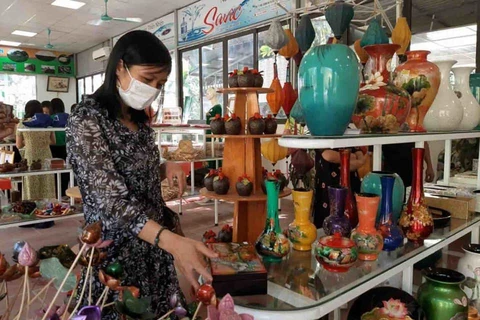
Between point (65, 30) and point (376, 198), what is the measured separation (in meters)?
9.59

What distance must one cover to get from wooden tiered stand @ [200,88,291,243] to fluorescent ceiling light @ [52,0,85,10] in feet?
18.1

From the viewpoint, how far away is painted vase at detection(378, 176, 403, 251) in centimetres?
118

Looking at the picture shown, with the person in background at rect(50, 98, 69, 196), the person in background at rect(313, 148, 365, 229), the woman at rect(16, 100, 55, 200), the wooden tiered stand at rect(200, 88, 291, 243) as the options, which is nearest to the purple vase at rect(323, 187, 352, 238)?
the person in background at rect(313, 148, 365, 229)

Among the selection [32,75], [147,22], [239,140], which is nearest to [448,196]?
[239,140]

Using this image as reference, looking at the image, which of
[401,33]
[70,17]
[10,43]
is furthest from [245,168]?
[10,43]

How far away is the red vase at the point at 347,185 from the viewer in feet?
4.06

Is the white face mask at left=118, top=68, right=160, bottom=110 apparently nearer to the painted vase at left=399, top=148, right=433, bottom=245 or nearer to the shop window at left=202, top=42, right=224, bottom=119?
the painted vase at left=399, top=148, right=433, bottom=245

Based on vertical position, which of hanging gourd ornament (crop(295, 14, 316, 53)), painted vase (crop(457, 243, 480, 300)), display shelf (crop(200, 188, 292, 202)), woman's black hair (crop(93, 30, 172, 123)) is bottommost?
painted vase (crop(457, 243, 480, 300))

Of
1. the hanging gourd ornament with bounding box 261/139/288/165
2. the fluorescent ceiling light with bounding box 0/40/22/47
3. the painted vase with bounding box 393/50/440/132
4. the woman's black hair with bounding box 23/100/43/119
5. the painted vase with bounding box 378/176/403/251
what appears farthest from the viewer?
the fluorescent ceiling light with bounding box 0/40/22/47

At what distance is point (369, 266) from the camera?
1060mm

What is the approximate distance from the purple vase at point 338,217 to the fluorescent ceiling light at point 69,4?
7167mm

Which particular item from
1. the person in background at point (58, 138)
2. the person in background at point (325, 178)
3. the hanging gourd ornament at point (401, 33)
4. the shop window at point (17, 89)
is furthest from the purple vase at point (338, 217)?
the shop window at point (17, 89)

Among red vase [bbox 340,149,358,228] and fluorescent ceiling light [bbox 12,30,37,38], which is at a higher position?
fluorescent ceiling light [bbox 12,30,37,38]

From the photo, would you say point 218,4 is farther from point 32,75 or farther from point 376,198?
point 32,75
